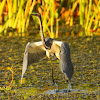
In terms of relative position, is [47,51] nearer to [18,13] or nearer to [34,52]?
[34,52]

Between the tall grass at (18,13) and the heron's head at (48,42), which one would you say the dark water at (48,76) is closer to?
the heron's head at (48,42)

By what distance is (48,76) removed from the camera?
144 inches

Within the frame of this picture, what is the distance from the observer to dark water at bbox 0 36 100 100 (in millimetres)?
3055

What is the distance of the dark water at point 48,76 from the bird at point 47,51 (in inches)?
6.6

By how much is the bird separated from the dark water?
0.55ft

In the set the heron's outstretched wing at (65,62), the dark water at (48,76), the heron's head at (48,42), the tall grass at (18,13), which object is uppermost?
the tall grass at (18,13)

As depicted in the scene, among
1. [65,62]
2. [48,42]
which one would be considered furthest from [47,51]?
[65,62]

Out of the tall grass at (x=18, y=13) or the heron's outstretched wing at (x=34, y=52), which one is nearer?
the heron's outstretched wing at (x=34, y=52)

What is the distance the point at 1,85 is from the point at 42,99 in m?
0.60

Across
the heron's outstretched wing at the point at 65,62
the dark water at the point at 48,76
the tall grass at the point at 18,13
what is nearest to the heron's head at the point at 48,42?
the heron's outstretched wing at the point at 65,62

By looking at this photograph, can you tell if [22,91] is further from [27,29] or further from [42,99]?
[27,29]

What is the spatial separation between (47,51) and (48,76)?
0.30 meters

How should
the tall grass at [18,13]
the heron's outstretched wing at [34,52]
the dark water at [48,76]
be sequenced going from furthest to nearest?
the tall grass at [18,13]
the heron's outstretched wing at [34,52]
the dark water at [48,76]

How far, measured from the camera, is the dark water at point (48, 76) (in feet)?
10.0
